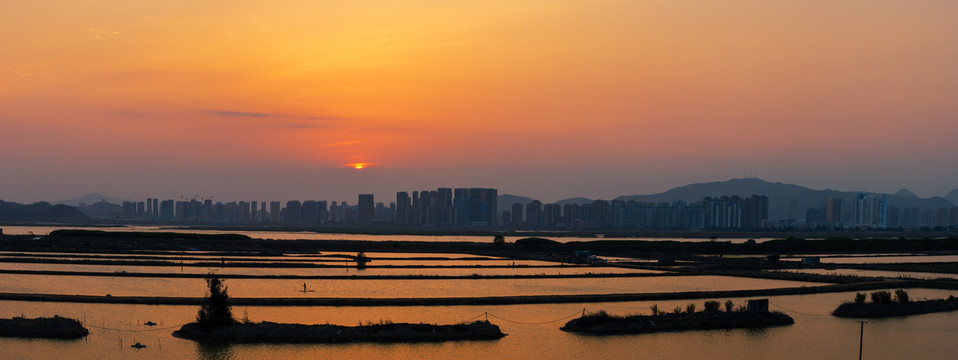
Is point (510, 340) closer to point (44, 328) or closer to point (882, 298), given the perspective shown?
point (44, 328)

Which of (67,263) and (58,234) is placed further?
(58,234)

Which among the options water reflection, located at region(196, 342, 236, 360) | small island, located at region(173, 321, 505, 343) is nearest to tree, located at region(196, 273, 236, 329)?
small island, located at region(173, 321, 505, 343)

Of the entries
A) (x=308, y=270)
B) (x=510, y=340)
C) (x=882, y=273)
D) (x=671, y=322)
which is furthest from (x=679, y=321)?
(x=882, y=273)

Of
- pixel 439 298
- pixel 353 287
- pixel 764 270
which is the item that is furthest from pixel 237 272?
pixel 764 270

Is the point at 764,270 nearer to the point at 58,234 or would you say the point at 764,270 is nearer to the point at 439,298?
the point at 439,298

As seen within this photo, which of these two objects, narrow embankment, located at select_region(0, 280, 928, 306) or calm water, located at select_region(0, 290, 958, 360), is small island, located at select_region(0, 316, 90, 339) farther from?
narrow embankment, located at select_region(0, 280, 928, 306)

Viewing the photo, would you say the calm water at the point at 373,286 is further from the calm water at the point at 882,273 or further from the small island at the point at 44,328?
the small island at the point at 44,328

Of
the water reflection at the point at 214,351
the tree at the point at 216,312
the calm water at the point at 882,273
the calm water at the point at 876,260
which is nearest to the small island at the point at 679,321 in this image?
the water reflection at the point at 214,351
